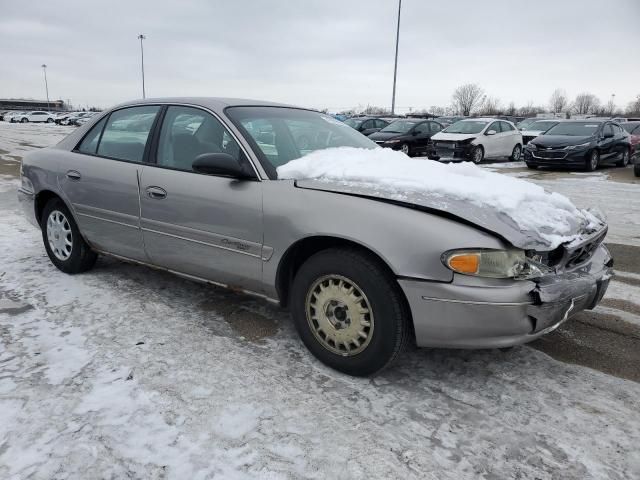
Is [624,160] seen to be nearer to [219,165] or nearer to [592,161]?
[592,161]

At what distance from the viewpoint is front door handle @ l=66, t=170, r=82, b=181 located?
3.97 meters

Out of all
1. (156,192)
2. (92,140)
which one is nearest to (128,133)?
(92,140)

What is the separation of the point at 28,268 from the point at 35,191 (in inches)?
26.9

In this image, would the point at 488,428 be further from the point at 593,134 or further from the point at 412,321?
the point at 593,134

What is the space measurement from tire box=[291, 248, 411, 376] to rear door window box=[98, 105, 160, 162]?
5.68ft

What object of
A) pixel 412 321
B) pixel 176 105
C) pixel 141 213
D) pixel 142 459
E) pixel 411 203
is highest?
pixel 176 105

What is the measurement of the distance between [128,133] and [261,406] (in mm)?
2458

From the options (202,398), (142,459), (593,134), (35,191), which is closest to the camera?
(142,459)

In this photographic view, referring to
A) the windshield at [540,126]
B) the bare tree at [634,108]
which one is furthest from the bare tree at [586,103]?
the windshield at [540,126]

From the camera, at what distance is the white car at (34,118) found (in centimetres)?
5098

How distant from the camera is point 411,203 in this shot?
2506 millimetres

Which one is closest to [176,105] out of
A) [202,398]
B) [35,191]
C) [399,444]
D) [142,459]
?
[35,191]

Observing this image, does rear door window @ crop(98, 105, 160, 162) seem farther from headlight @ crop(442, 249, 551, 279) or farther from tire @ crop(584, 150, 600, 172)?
tire @ crop(584, 150, 600, 172)

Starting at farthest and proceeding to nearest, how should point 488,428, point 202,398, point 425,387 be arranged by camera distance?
point 425,387 → point 202,398 → point 488,428
